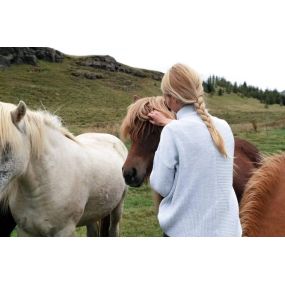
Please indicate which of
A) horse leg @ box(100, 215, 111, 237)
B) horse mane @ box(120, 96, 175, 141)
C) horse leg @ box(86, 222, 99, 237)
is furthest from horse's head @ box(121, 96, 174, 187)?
horse leg @ box(100, 215, 111, 237)

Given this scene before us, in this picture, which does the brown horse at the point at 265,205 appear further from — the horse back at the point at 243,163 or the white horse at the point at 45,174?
the white horse at the point at 45,174

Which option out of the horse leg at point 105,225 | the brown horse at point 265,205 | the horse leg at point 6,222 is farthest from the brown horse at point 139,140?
the horse leg at point 105,225

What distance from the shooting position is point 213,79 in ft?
14.8

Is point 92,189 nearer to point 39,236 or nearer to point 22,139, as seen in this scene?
point 39,236

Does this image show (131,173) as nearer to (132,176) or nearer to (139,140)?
(132,176)

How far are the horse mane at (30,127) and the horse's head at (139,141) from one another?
0.56 m

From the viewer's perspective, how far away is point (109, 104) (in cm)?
452

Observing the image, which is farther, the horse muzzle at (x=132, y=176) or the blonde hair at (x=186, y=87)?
the horse muzzle at (x=132, y=176)

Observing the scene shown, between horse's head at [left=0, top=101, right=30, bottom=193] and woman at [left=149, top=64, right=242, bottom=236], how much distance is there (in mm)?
982

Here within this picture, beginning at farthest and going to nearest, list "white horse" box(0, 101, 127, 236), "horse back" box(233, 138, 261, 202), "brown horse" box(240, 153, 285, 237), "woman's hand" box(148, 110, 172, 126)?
"horse back" box(233, 138, 261, 202)
"white horse" box(0, 101, 127, 236)
"brown horse" box(240, 153, 285, 237)
"woman's hand" box(148, 110, 172, 126)

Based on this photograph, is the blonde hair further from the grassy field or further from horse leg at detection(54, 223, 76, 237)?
the grassy field

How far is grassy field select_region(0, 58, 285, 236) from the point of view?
4125 millimetres

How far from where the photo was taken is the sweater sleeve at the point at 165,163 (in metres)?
1.45
